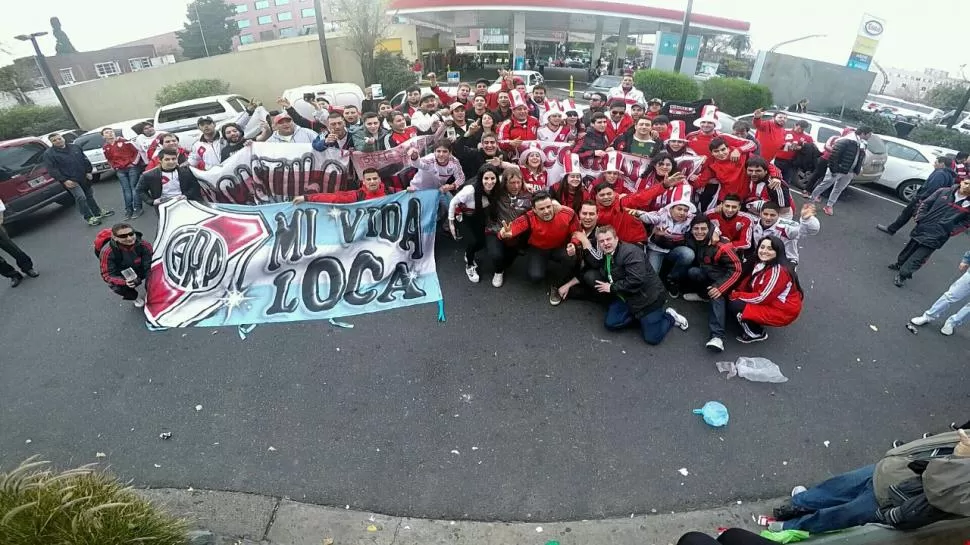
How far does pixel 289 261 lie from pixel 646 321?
444 cm

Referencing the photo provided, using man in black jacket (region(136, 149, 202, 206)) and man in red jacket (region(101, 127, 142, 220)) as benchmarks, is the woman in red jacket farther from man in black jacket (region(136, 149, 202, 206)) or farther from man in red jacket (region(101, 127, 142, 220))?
man in red jacket (region(101, 127, 142, 220))

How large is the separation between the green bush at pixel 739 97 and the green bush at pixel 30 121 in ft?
80.1

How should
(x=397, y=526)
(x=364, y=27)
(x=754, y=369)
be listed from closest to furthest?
(x=397, y=526), (x=754, y=369), (x=364, y=27)

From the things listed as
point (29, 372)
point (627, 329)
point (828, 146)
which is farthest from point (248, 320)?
point (828, 146)

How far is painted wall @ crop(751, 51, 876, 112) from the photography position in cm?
1945

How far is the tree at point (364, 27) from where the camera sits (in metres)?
A: 18.3

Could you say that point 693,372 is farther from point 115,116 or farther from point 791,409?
point 115,116

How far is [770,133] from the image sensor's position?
29.5ft

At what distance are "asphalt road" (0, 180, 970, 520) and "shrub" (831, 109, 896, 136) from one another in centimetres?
1149

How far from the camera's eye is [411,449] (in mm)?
3756

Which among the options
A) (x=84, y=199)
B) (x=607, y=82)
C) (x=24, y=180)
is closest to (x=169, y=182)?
(x=84, y=199)

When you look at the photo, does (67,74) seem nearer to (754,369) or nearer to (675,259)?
(675,259)

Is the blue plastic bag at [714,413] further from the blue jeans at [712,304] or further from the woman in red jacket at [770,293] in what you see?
the woman in red jacket at [770,293]

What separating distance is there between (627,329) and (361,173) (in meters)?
4.32
